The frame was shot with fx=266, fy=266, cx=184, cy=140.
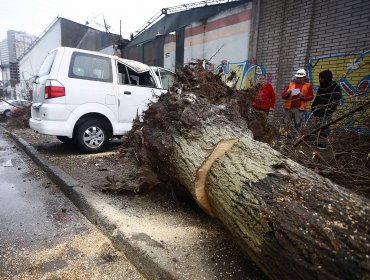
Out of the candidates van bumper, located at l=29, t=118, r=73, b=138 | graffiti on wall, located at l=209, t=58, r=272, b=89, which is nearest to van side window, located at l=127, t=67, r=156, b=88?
van bumper, located at l=29, t=118, r=73, b=138

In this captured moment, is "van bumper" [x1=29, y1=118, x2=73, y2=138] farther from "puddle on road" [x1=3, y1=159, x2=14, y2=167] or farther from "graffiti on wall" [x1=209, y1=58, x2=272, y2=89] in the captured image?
"graffiti on wall" [x1=209, y1=58, x2=272, y2=89]

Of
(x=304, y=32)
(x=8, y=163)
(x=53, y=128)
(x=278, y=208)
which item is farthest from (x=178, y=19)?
(x=278, y=208)

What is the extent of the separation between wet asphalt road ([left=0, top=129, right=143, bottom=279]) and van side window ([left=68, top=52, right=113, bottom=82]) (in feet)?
7.44

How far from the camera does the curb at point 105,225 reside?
1.85m

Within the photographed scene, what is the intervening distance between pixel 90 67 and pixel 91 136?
133 cm

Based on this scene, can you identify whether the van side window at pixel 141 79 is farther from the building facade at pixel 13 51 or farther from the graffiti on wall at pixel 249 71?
the building facade at pixel 13 51

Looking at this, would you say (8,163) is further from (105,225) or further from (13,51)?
(13,51)

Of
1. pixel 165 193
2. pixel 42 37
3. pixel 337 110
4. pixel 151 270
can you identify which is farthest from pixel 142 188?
pixel 42 37

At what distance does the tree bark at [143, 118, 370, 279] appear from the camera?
129cm

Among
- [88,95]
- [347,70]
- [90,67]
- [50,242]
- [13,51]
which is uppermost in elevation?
[13,51]

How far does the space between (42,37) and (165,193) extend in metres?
30.7

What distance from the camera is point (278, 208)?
1.55 m

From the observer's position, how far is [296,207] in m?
1.52

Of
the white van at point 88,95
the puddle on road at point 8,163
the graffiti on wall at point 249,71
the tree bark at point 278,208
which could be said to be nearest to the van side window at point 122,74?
the white van at point 88,95
